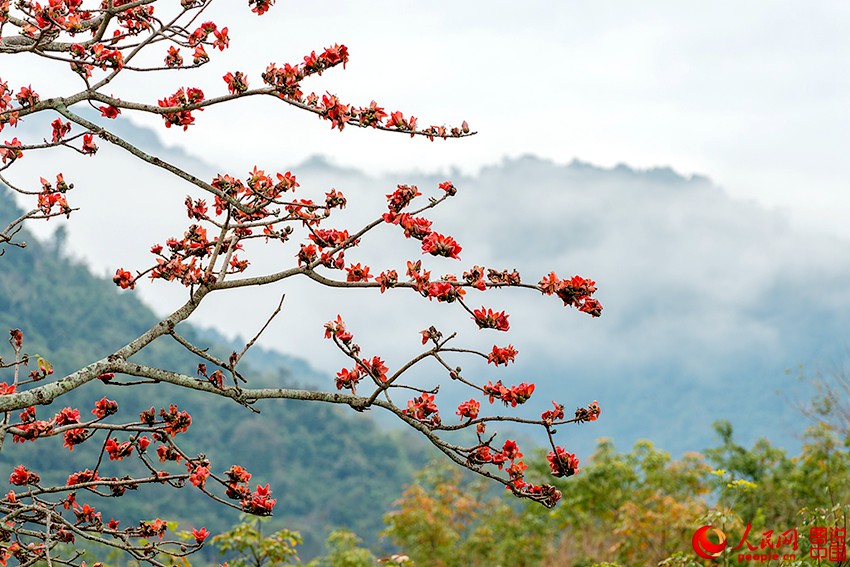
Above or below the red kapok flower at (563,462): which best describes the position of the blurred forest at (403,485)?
above

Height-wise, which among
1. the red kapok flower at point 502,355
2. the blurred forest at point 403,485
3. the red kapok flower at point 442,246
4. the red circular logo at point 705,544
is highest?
the blurred forest at point 403,485

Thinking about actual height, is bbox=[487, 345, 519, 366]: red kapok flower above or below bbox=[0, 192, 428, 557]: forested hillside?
below

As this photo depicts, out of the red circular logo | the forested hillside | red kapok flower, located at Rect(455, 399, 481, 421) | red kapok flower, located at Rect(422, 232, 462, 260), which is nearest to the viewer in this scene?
red kapok flower, located at Rect(422, 232, 462, 260)

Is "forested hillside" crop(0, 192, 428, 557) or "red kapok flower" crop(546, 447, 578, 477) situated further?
"forested hillside" crop(0, 192, 428, 557)

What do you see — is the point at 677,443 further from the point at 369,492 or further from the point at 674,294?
the point at 369,492

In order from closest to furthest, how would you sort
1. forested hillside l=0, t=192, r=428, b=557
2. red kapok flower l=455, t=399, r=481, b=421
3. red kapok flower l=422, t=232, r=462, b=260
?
red kapok flower l=422, t=232, r=462, b=260 → red kapok flower l=455, t=399, r=481, b=421 → forested hillside l=0, t=192, r=428, b=557

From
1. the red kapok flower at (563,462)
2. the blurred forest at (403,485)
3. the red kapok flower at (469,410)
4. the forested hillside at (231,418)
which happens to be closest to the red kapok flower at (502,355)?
the red kapok flower at (469,410)

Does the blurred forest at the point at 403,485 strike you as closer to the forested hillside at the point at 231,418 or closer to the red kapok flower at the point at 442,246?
the forested hillside at the point at 231,418

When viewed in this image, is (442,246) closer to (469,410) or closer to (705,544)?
(469,410)

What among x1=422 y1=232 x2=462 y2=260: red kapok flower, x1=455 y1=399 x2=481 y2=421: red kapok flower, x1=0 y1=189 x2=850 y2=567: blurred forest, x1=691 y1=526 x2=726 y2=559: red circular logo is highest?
x1=0 y1=189 x2=850 y2=567: blurred forest

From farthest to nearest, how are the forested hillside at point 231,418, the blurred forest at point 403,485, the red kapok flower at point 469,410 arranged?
the forested hillside at point 231,418 → the blurred forest at point 403,485 → the red kapok flower at point 469,410

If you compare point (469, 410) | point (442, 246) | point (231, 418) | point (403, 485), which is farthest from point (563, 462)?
point (231, 418)

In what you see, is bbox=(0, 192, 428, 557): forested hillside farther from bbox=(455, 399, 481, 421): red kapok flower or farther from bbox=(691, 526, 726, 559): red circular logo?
bbox=(455, 399, 481, 421): red kapok flower

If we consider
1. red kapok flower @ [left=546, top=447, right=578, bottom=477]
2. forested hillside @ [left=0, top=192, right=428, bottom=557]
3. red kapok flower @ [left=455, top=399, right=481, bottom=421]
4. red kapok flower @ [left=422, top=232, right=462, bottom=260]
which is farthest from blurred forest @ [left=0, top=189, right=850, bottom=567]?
red kapok flower @ [left=422, top=232, right=462, bottom=260]
